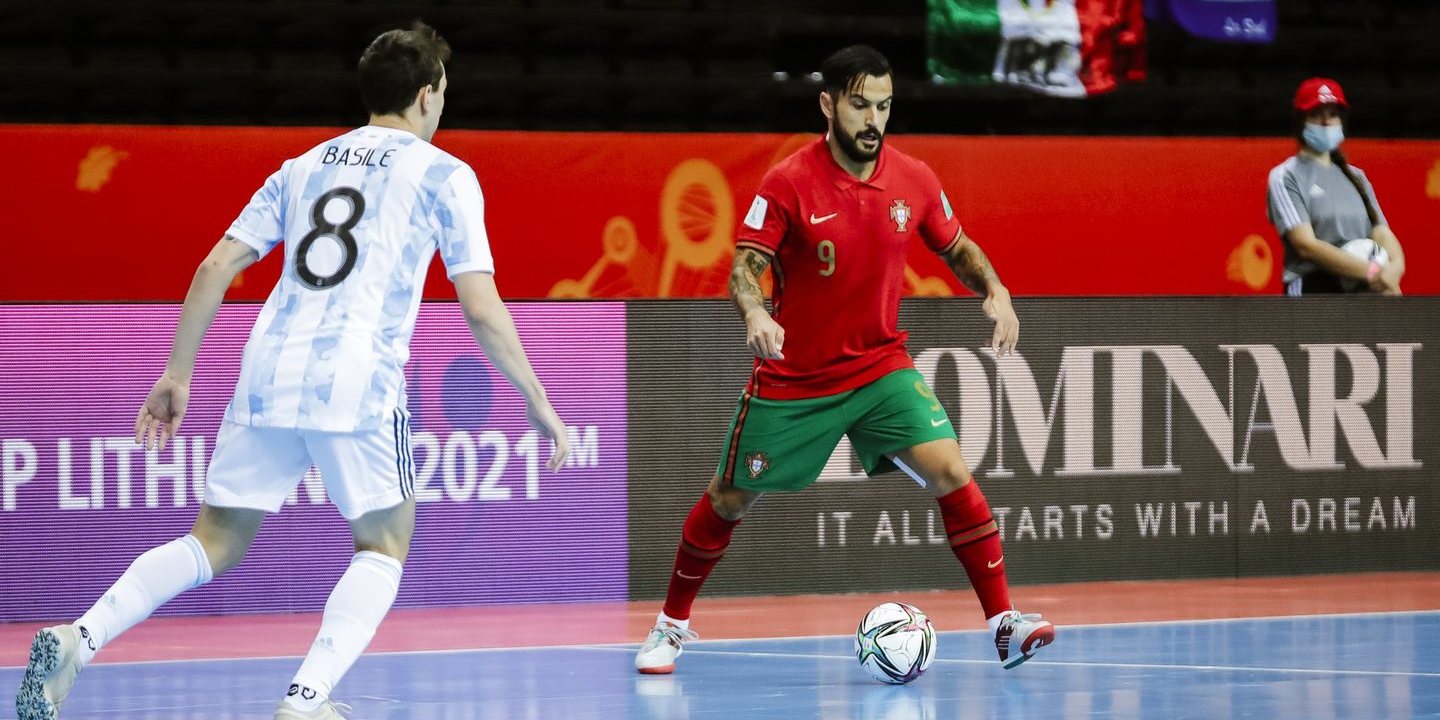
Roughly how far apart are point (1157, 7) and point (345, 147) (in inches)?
330

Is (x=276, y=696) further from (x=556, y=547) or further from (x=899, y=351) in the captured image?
(x=556, y=547)

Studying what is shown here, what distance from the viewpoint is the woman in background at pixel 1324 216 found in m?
9.67

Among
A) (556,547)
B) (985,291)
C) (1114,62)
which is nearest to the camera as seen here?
(985,291)

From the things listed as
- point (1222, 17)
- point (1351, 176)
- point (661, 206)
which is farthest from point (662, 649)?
point (1222, 17)

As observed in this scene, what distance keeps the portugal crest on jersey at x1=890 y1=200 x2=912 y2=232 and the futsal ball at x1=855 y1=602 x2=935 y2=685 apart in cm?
112

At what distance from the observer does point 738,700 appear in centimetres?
575

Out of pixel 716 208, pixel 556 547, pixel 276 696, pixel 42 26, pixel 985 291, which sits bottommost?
pixel 276 696

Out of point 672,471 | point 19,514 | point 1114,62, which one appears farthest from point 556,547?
point 1114,62

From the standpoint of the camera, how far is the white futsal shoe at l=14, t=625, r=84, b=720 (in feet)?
15.2

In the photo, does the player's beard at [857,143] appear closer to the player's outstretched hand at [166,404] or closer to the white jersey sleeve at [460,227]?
the white jersey sleeve at [460,227]

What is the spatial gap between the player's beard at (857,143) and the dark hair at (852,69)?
0.11m

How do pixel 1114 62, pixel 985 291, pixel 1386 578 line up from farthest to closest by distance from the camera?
pixel 1114 62, pixel 1386 578, pixel 985 291

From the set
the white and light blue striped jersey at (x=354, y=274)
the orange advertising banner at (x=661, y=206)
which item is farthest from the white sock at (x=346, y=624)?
the orange advertising banner at (x=661, y=206)

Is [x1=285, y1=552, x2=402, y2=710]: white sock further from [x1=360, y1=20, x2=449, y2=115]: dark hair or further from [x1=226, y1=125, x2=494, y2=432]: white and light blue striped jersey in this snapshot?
[x1=360, y1=20, x2=449, y2=115]: dark hair
